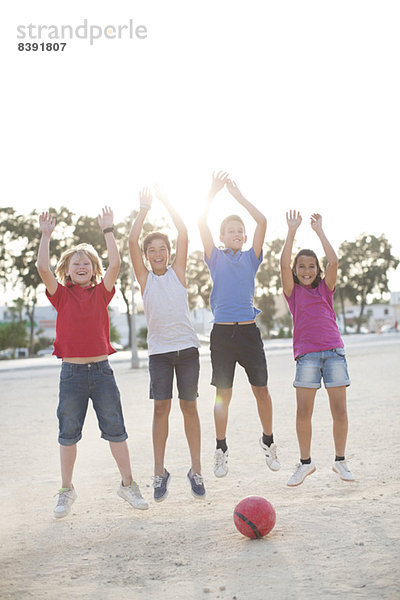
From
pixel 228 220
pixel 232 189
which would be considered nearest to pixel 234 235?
pixel 228 220

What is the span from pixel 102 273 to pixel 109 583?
249 cm

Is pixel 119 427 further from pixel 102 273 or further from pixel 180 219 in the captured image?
pixel 180 219

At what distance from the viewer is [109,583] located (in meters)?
4.29

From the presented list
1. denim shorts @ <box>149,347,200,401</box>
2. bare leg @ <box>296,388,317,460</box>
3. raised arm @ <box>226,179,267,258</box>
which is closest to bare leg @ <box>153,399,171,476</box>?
denim shorts @ <box>149,347,200,401</box>

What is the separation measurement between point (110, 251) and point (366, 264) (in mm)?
68281

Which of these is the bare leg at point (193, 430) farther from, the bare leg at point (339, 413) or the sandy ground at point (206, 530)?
the bare leg at point (339, 413)

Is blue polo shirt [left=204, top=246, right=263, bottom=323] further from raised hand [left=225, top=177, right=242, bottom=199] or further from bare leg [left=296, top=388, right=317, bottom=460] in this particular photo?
bare leg [left=296, top=388, right=317, bottom=460]

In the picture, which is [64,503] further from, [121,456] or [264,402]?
[264,402]

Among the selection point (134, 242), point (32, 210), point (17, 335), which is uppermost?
point (32, 210)

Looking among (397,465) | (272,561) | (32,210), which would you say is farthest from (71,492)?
(32,210)

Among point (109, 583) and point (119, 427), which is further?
point (119, 427)

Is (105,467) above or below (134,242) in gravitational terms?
below

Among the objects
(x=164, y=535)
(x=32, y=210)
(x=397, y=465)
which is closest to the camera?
(x=164, y=535)

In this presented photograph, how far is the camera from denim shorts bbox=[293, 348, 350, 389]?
573 centimetres
